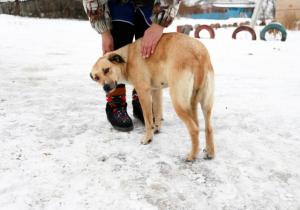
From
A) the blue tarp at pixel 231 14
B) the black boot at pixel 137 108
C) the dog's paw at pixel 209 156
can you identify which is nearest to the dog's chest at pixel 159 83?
the black boot at pixel 137 108

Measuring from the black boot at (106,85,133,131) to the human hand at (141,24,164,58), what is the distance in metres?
0.73

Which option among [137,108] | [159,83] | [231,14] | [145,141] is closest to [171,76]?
[159,83]

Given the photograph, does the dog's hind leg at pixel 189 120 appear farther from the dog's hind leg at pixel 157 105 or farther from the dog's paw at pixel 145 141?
the dog's hind leg at pixel 157 105

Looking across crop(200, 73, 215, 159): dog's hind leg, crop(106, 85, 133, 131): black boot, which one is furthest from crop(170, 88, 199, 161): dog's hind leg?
crop(106, 85, 133, 131): black boot

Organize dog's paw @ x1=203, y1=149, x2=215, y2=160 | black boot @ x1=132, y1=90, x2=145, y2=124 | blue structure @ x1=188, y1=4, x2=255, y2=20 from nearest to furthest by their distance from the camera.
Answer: dog's paw @ x1=203, y1=149, x2=215, y2=160 → black boot @ x1=132, y1=90, x2=145, y2=124 → blue structure @ x1=188, y1=4, x2=255, y2=20

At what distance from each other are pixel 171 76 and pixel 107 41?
1.05 meters

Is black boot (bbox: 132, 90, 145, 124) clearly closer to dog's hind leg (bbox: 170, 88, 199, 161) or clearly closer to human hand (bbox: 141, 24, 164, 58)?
human hand (bbox: 141, 24, 164, 58)

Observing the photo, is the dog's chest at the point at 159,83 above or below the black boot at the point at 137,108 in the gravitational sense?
above

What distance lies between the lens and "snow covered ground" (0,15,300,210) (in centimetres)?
228

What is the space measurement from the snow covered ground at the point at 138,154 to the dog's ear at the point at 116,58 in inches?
27.9

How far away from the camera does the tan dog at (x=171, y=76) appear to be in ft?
8.82

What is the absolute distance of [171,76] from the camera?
9.21 feet

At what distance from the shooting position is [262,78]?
224 inches

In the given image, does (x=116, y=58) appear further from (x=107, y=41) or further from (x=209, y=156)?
(x=209, y=156)
